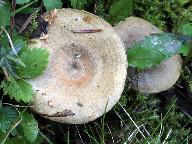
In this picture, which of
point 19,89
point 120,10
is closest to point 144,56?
point 120,10

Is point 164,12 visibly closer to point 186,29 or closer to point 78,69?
point 186,29

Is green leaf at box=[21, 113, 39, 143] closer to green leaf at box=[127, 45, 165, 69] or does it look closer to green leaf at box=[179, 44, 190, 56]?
green leaf at box=[127, 45, 165, 69]

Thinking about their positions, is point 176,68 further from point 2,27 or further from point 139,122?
point 2,27

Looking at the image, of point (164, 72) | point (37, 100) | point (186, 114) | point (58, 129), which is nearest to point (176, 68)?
point (164, 72)

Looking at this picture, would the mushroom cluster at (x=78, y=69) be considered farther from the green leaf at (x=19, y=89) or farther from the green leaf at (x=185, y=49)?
the green leaf at (x=185, y=49)

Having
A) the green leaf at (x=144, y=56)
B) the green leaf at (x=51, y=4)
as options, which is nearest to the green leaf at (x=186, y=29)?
the green leaf at (x=144, y=56)

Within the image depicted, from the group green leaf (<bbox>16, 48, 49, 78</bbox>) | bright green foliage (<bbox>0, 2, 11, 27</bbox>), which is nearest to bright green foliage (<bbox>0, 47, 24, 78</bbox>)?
green leaf (<bbox>16, 48, 49, 78</bbox>)
